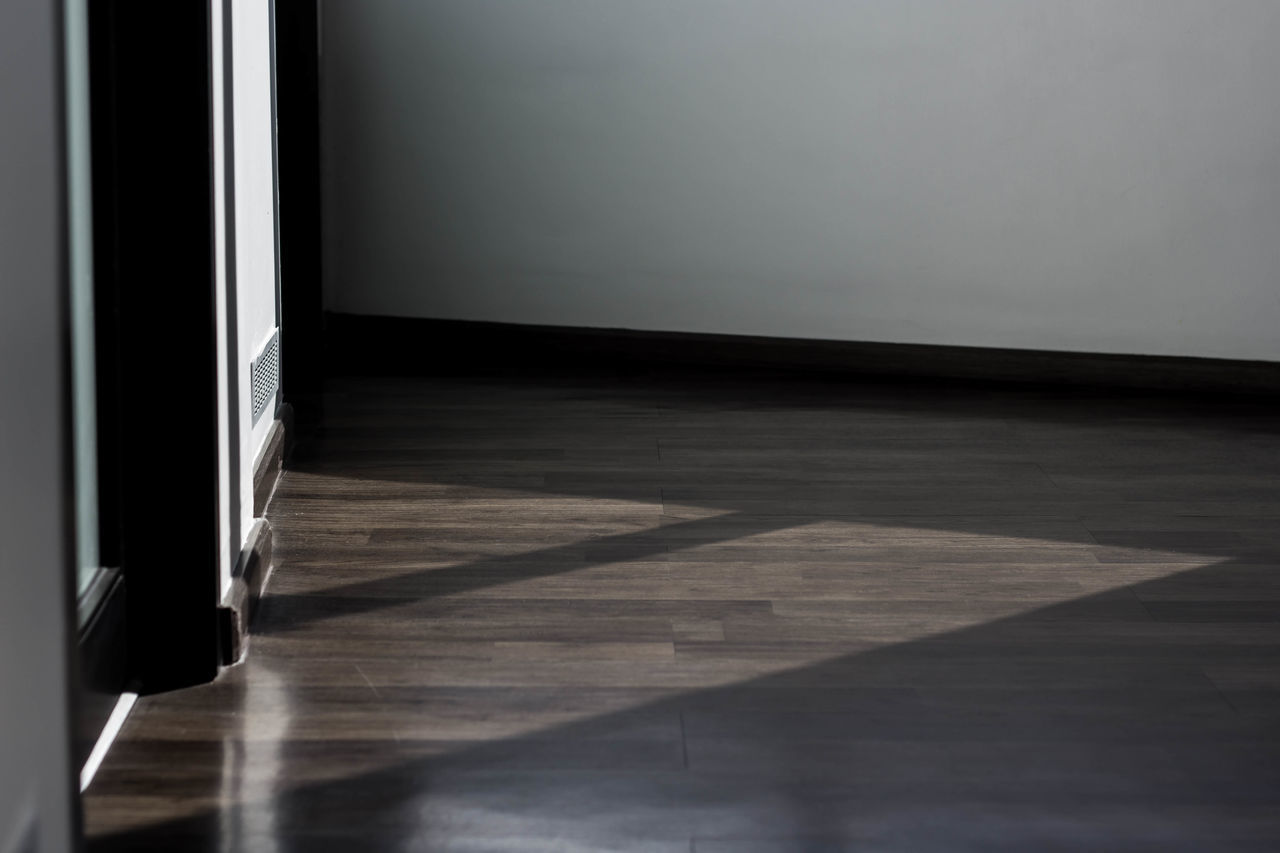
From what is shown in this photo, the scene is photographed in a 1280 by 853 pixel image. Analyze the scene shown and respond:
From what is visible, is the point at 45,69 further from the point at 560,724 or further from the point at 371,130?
the point at 371,130

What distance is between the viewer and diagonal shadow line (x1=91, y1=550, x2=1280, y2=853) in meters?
1.59

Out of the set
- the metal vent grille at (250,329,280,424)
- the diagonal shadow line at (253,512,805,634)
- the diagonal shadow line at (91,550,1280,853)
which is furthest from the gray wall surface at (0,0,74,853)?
the metal vent grille at (250,329,280,424)

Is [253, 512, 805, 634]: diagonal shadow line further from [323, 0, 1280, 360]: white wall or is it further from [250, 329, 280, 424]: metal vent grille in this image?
[323, 0, 1280, 360]: white wall

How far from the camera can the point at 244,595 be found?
2125 mm

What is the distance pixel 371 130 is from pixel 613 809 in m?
3.23

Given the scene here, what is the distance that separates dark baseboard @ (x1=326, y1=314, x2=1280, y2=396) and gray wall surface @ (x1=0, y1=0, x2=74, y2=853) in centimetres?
321

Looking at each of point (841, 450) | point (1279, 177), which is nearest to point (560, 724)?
point (841, 450)

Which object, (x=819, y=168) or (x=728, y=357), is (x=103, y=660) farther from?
(x=819, y=168)

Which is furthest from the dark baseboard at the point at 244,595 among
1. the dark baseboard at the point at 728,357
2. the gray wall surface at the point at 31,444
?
the dark baseboard at the point at 728,357

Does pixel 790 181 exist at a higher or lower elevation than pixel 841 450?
higher

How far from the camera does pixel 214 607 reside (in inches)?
78.1

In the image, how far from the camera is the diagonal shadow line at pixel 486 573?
89.9 inches

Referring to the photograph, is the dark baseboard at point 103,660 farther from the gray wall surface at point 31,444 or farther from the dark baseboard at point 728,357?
the dark baseboard at point 728,357

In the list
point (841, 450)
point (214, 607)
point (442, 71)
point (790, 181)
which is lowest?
point (841, 450)
